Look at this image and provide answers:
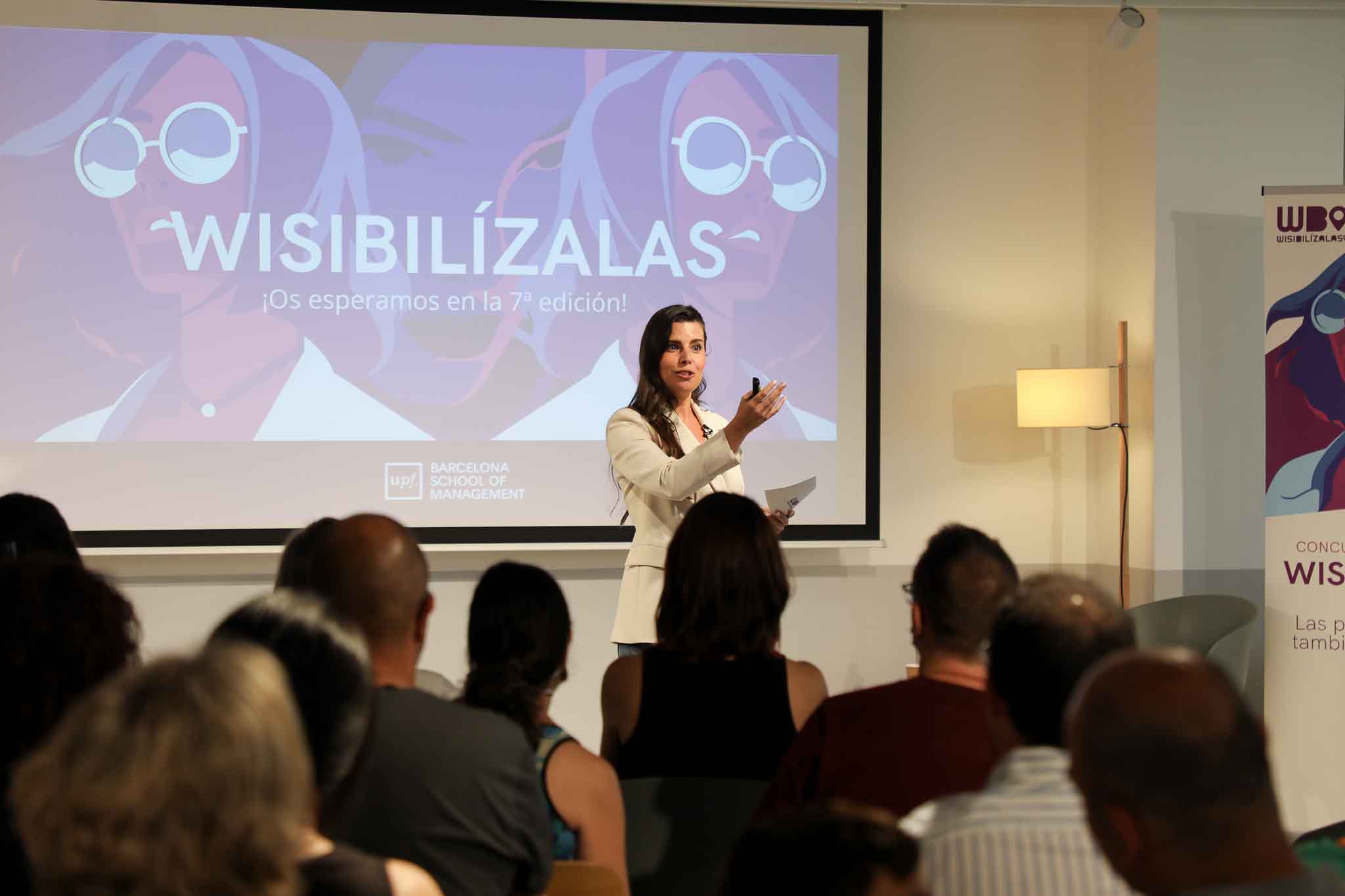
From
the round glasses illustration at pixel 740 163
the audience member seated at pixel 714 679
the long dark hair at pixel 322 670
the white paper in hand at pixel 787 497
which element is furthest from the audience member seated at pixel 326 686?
the round glasses illustration at pixel 740 163

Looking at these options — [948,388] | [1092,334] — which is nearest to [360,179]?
[948,388]

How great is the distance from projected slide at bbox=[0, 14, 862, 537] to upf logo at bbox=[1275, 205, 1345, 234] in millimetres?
1696

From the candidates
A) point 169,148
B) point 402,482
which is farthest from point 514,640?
point 169,148

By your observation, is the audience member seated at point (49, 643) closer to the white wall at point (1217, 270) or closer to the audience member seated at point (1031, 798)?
the audience member seated at point (1031, 798)

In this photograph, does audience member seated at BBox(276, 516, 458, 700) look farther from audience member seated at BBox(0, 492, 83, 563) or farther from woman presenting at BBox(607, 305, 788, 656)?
woman presenting at BBox(607, 305, 788, 656)

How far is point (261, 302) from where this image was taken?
5254mm

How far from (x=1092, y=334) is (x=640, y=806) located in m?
4.26

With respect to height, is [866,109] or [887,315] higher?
[866,109]

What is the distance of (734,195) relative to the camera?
18.0 ft

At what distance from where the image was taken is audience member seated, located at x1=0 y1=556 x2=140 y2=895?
143 centimetres

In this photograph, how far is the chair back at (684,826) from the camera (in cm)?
219

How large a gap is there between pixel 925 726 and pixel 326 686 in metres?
0.93

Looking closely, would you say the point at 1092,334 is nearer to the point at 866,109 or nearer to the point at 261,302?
the point at 866,109

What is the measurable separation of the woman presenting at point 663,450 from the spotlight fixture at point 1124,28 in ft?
7.71
